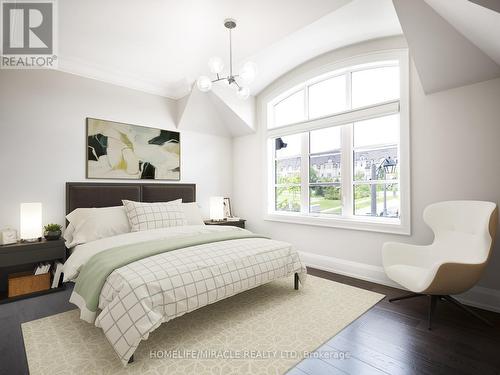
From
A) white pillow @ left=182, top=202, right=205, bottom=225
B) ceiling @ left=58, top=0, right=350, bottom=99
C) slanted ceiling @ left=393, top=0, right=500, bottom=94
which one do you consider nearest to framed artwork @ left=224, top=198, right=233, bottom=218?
white pillow @ left=182, top=202, right=205, bottom=225

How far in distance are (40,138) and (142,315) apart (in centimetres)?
275

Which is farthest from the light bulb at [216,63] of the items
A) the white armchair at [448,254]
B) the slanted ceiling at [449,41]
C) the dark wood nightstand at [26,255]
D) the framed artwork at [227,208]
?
the framed artwork at [227,208]

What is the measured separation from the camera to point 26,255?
2.70 meters

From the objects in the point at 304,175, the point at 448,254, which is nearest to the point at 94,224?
the point at 304,175

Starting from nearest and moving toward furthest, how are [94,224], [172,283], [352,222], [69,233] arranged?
[172,283], [94,224], [69,233], [352,222]

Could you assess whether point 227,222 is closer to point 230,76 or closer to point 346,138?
point 346,138

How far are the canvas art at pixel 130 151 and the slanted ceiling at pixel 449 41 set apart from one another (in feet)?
11.1

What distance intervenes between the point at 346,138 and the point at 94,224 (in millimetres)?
3353

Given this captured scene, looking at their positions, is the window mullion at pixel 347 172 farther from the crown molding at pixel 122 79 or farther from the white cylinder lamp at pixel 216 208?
the crown molding at pixel 122 79

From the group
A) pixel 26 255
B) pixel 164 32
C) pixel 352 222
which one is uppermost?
pixel 164 32

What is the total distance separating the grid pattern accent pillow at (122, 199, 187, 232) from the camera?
10.2 feet

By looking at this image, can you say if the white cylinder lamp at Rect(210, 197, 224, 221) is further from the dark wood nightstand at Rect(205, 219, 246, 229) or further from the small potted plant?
the small potted plant

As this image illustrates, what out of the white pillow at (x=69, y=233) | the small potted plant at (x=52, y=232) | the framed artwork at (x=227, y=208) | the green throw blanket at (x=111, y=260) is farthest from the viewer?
the framed artwork at (x=227, y=208)

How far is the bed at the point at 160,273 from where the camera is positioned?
1676 millimetres
